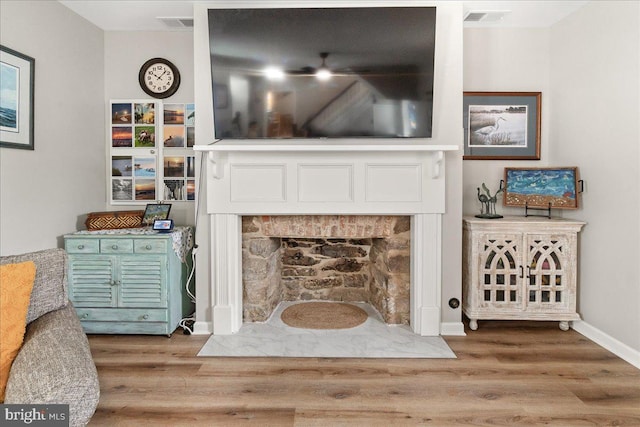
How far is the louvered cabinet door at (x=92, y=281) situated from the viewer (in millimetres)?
2824

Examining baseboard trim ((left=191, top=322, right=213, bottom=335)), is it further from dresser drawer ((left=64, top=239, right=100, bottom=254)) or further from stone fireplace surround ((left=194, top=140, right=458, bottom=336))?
dresser drawer ((left=64, top=239, right=100, bottom=254))

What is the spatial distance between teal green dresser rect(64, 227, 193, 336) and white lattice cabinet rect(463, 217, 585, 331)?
229 centimetres

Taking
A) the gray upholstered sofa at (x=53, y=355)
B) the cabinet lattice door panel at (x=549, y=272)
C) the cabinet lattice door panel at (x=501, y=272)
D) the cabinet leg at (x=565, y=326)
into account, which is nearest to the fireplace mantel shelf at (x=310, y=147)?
the cabinet lattice door panel at (x=501, y=272)

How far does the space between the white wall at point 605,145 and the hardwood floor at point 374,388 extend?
0.39m

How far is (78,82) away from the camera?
10.00 ft

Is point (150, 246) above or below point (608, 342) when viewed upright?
above

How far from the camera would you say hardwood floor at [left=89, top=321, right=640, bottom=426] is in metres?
1.87

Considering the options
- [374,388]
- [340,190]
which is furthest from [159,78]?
[374,388]

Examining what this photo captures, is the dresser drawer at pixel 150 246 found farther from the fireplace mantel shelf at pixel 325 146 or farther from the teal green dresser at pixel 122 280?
the fireplace mantel shelf at pixel 325 146

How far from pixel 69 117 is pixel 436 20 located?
2825mm

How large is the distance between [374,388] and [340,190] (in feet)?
4.39

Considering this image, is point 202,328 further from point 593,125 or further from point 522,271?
point 593,125

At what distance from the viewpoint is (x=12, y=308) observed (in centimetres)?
147

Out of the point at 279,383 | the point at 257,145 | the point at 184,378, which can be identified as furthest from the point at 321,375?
the point at 257,145
